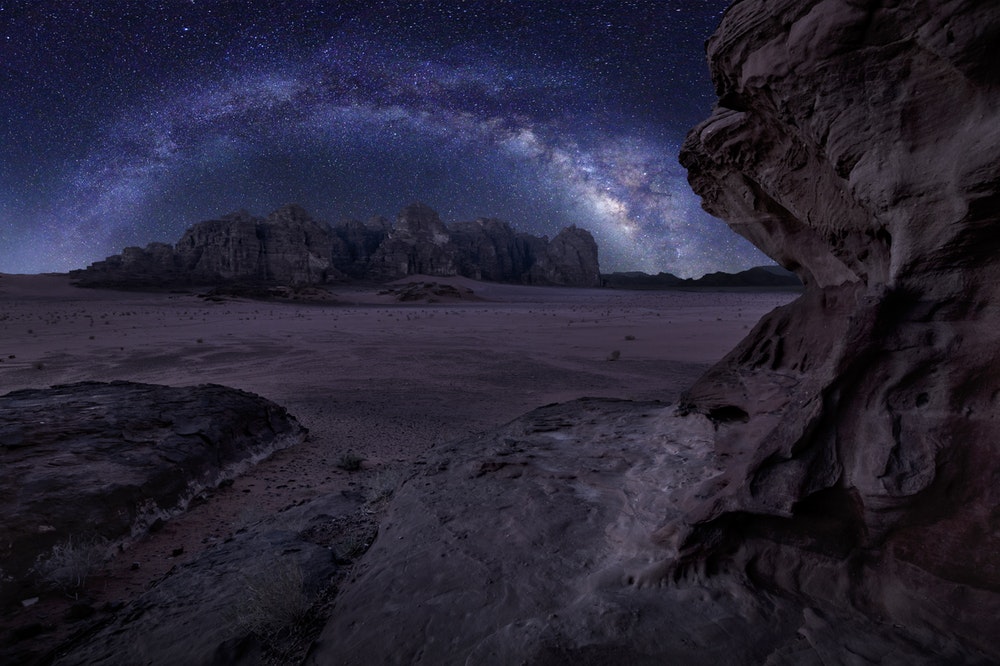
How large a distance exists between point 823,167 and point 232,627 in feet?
17.0

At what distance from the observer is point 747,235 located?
5398 mm

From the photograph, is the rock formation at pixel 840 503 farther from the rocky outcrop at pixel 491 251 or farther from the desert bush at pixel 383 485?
the rocky outcrop at pixel 491 251

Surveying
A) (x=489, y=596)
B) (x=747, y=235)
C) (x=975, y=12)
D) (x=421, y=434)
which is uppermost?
(x=975, y=12)

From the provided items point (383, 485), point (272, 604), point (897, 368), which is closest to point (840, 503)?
point (897, 368)

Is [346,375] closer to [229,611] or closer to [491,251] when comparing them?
[229,611]

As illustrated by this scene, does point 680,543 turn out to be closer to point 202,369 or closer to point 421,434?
point 421,434

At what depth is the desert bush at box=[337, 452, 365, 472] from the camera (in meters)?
5.65

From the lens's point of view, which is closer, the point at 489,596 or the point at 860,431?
the point at 860,431

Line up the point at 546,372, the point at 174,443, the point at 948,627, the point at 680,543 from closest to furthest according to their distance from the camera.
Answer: the point at 948,627 < the point at 680,543 < the point at 174,443 < the point at 546,372

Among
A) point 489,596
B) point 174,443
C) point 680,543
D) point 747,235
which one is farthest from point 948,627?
point 174,443

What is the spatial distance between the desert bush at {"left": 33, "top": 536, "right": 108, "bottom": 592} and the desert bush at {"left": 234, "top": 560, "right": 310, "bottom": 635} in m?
1.57

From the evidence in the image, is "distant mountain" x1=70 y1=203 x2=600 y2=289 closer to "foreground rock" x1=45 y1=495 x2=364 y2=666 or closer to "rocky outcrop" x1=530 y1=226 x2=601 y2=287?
"rocky outcrop" x1=530 y1=226 x2=601 y2=287

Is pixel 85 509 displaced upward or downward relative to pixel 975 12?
downward

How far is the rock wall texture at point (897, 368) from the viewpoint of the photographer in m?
1.91
